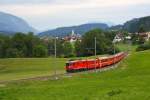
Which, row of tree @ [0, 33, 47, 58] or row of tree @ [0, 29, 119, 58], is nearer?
row of tree @ [0, 33, 47, 58]

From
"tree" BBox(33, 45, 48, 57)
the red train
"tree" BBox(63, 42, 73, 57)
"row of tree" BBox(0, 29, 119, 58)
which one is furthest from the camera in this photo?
"tree" BBox(63, 42, 73, 57)

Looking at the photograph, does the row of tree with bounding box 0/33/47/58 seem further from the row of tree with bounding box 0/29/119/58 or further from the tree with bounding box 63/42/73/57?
the tree with bounding box 63/42/73/57

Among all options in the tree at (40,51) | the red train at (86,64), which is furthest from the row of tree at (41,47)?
the red train at (86,64)

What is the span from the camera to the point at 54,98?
78.8 ft

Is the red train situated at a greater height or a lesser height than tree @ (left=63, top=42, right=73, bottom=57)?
lesser

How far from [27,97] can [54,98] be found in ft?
5.84

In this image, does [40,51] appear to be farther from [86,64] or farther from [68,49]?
[86,64]

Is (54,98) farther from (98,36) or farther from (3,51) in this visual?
(98,36)

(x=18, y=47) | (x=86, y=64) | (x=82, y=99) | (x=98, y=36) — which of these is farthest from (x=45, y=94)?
(x=98, y=36)

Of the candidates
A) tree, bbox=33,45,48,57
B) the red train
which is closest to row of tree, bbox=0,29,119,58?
tree, bbox=33,45,48,57

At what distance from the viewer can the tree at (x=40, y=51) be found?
12712cm

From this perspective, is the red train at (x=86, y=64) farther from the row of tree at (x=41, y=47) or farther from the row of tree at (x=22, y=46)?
the row of tree at (x=41, y=47)

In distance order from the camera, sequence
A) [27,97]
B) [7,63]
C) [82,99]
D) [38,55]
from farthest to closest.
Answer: [38,55]
[7,63]
[27,97]
[82,99]

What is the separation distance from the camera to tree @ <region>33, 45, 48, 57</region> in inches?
5005
